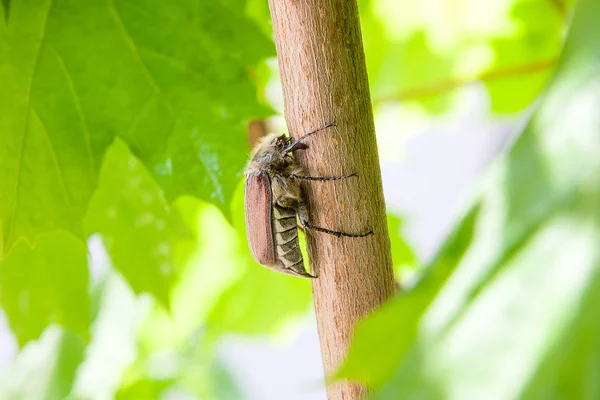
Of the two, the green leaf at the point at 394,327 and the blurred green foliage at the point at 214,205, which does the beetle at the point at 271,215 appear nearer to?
the blurred green foliage at the point at 214,205

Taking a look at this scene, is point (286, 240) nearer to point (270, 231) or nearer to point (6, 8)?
point (270, 231)

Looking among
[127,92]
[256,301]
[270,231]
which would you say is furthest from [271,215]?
[256,301]

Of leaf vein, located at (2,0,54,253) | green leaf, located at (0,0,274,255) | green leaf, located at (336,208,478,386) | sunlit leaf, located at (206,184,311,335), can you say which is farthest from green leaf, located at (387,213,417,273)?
green leaf, located at (336,208,478,386)

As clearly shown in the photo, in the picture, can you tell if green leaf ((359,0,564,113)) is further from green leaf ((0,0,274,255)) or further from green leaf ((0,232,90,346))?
green leaf ((0,232,90,346))

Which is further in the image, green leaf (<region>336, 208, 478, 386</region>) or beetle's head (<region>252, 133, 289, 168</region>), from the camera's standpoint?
beetle's head (<region>252, 133, 289, 168</region>)

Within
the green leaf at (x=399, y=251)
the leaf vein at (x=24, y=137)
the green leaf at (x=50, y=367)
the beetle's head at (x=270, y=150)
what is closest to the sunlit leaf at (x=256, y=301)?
the green leaf at (x=399, y=251)

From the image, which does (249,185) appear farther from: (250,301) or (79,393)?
(79,393)

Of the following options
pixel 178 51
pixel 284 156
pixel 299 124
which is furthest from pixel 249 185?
pixel 299 124
